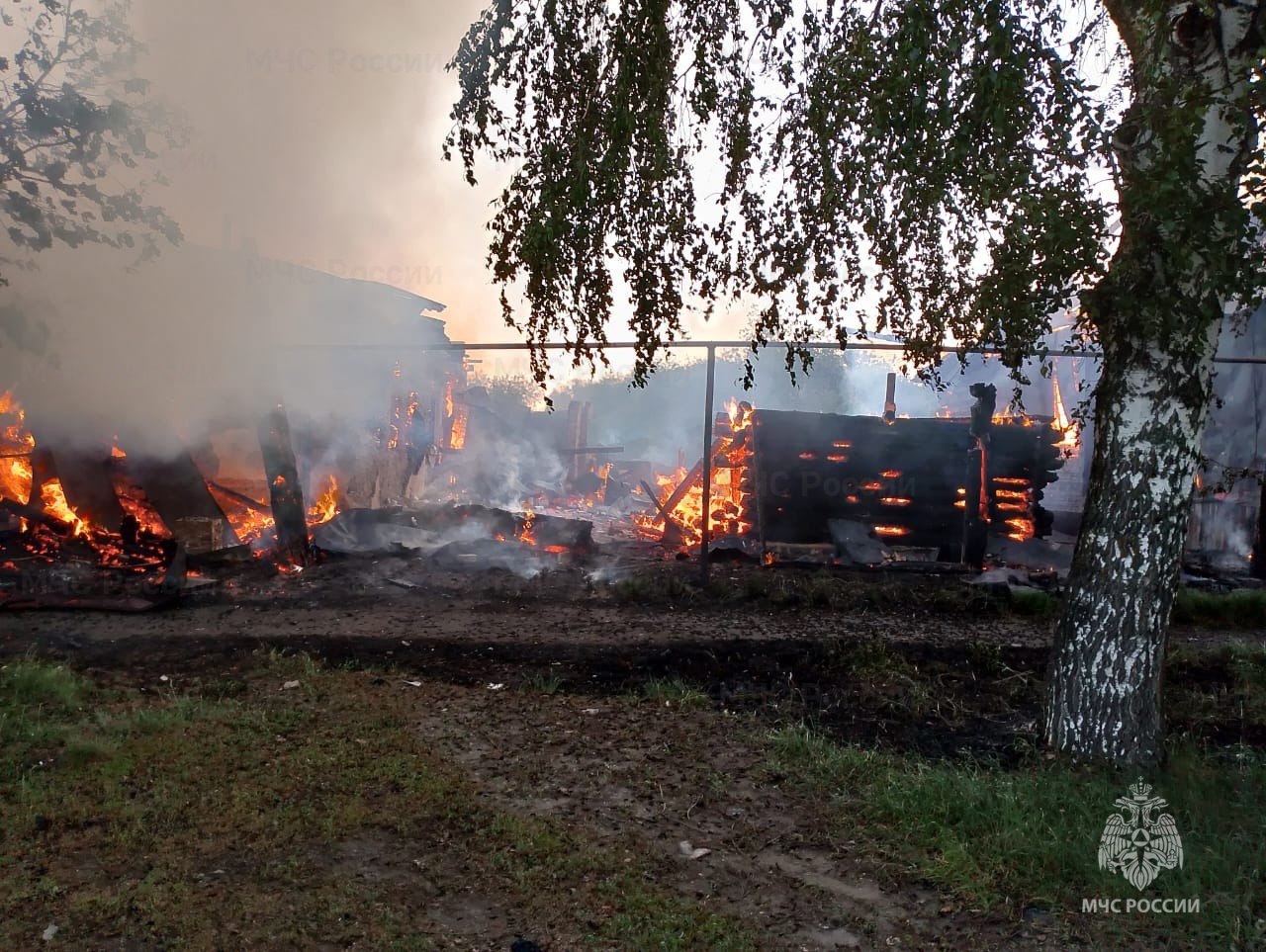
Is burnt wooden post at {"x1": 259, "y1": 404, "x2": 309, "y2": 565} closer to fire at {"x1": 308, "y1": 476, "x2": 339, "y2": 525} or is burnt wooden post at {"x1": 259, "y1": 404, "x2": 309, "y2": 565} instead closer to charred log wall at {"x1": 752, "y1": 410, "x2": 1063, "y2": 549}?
fire at {"x1": 308, "y1": 476, "x2": 339, "y2": 525}

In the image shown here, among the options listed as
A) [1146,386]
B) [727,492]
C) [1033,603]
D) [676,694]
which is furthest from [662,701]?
[727,492]

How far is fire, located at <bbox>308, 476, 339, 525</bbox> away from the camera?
14.5m

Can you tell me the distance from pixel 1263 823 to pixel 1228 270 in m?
2.59

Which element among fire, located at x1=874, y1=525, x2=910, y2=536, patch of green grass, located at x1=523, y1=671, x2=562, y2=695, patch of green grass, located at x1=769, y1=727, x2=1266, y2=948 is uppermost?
fire, located at x1=874, y1=525, x2=910, y2=536

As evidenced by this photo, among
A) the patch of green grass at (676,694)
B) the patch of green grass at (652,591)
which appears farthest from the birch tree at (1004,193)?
the patch of green grass at (652,591)

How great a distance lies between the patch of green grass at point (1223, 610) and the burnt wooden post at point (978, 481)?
2713 millimetres

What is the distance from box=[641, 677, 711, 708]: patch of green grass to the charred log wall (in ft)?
23.4

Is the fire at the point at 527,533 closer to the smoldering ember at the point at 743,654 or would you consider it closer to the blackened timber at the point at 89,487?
the smoldering ember at the point at 743,654

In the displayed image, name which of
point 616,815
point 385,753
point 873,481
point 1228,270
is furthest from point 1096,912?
point 873,481

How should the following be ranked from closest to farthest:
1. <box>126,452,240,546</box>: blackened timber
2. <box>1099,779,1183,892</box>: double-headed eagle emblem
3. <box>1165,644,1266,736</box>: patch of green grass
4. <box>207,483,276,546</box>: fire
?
<box>1099,779,1183,892</box>: double-headed eagle emblem → <box>1165,644,1266,736</box>: patch of green grass → <box>126,452,240,546</box>: blackened timber → <box>207,483,276,546</box>: fire

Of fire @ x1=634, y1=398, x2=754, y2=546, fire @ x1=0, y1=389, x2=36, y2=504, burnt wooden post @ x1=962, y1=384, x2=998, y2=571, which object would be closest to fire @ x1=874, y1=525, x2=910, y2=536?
burnt wooden post @ x1=962, y1=384, x2=998, y2=571

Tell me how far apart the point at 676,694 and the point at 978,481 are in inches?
298

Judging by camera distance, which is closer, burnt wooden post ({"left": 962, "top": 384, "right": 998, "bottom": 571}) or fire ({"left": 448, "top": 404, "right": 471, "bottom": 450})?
burnt wooden post ({"left": 962, "top": 384, "right": 998, "bottom": 571})

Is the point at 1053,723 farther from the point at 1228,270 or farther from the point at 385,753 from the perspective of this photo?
the point at 385,753
